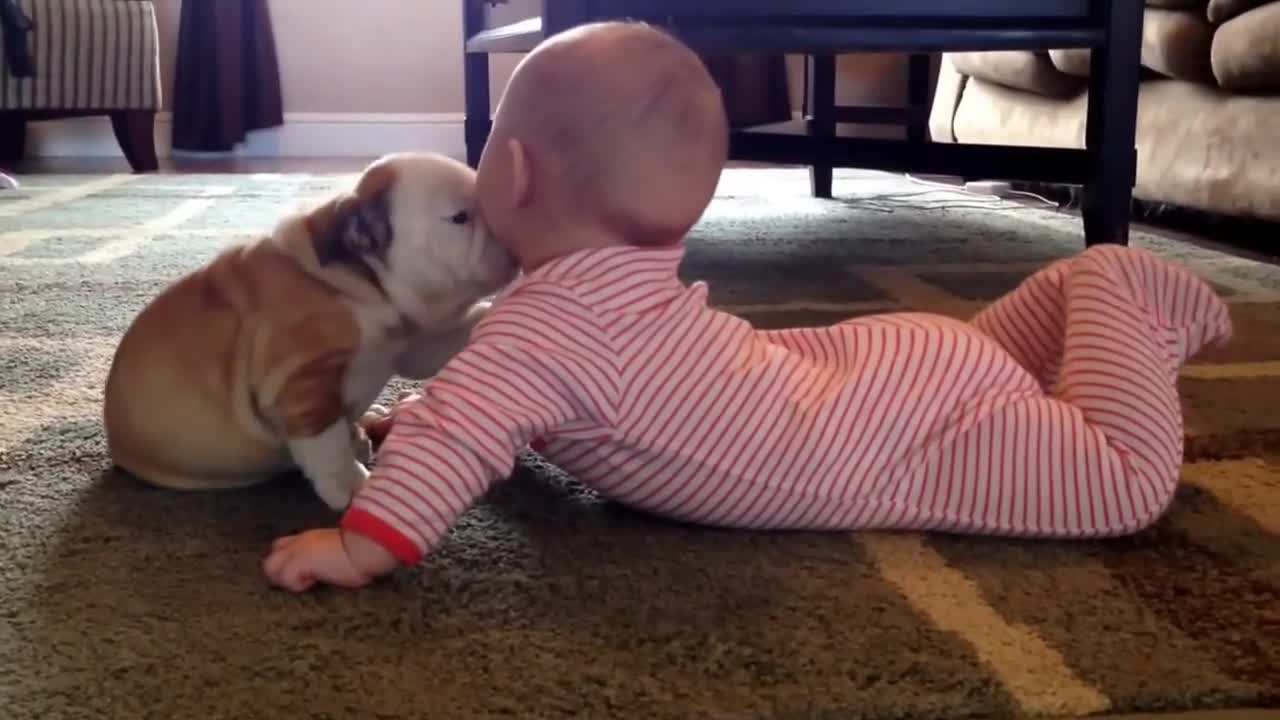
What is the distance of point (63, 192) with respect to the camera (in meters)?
2.47

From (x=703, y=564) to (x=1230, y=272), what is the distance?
1111mm

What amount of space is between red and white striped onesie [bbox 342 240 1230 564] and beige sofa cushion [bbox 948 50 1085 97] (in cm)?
147

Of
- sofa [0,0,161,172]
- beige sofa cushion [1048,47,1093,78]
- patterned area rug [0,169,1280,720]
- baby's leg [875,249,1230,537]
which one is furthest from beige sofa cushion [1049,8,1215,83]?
sofa [0,0,161,172]

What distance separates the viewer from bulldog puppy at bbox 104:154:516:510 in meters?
0.73

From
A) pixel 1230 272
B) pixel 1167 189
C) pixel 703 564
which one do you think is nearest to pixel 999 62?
pixel 1167 189

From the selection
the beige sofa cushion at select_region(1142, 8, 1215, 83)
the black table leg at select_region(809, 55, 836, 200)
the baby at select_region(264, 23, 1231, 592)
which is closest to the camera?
the baby at select_region(264, 23, 1231, 592)

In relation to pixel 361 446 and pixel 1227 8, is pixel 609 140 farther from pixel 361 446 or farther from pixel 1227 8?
pixel 1227 8

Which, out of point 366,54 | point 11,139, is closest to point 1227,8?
point 366,54

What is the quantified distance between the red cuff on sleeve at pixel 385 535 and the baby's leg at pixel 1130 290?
430 millimetres

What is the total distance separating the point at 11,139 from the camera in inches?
132

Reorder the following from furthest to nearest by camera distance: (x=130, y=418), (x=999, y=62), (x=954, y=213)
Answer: (x=999, y=62) < (x=954, y=213) < (x=130, y=418)

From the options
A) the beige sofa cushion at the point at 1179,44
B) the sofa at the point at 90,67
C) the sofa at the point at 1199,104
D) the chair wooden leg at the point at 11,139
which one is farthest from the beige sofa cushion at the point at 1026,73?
the chair wooden leg at the point at 11,139

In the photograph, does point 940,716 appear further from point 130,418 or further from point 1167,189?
point 1167,189

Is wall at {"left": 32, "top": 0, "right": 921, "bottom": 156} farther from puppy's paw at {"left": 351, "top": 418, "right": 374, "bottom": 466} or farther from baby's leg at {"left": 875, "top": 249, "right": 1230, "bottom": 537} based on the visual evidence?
baby's leg at {"left": 875, "top": 249, "right": 1230, "bottom": 537}
